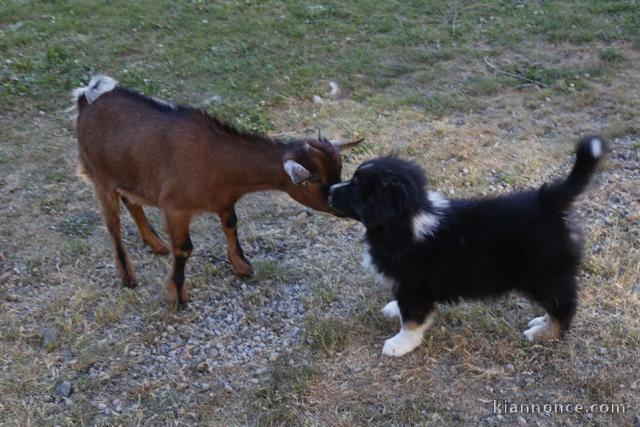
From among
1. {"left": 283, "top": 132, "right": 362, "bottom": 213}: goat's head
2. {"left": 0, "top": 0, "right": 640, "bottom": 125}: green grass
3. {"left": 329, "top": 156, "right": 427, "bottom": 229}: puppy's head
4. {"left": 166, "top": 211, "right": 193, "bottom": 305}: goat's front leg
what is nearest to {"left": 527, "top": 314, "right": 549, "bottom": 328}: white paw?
{"left": 329, "top": 156, "right": 427, "bottom": 229}: puppy's head

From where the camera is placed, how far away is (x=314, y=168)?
3934 mm

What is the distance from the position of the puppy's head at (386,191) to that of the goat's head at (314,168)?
14.9 inches

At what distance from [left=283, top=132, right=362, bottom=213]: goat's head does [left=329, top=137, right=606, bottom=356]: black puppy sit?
12.3 inches

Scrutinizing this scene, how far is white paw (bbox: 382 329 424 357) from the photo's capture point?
373 centimetres

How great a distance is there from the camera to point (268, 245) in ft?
16.0

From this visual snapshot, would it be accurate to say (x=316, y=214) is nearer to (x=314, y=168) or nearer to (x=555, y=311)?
(x=314, y=168)

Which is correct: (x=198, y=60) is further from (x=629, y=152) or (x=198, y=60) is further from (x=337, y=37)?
(x=629, y=152)

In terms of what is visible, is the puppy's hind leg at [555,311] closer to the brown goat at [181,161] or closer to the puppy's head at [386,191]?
the puppy's head at [386,191]

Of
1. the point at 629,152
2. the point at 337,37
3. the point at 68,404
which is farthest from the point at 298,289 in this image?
the point at 337,37

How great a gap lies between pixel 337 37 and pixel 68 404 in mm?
5695

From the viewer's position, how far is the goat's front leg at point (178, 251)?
163 inches

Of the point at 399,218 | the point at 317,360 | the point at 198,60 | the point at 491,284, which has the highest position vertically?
the point at 399,218

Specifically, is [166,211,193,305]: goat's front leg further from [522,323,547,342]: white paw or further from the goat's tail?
[522,323,547,342]: white paw

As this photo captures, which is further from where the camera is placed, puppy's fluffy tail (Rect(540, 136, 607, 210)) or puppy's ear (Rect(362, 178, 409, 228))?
puppy's ear (Rect(362, 178, 409, 228))
